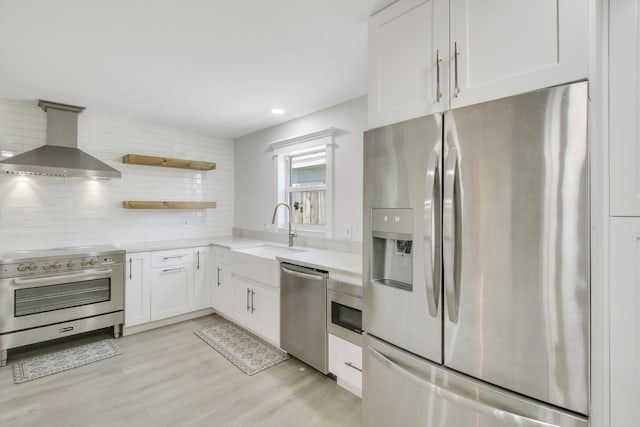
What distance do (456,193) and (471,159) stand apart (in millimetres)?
148

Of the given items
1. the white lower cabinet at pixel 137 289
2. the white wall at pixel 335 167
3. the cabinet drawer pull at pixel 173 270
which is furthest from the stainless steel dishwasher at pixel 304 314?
the white lower cabinet at pixel 137 289

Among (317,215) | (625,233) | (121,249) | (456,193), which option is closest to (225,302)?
(121,249)

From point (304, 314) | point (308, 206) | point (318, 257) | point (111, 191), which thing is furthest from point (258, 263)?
point (111, 191)

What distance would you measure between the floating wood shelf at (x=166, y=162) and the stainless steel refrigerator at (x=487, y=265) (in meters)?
3.14

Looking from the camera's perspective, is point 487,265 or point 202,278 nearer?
point 487,265

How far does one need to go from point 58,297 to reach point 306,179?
2.78 m

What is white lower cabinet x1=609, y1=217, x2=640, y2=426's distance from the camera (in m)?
1.05

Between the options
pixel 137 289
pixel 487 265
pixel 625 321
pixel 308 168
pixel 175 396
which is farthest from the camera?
pixel 308 168

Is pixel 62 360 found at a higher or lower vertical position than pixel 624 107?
lower

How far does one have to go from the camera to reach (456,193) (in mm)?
1259

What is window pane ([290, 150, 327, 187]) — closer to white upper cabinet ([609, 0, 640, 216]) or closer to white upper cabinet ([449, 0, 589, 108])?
white upper cabinet ([449, 0, 589, 108])

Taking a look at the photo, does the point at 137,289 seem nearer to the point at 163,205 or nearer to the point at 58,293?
the point at 58,293

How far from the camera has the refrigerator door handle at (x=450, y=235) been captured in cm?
125

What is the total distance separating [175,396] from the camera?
224cm
